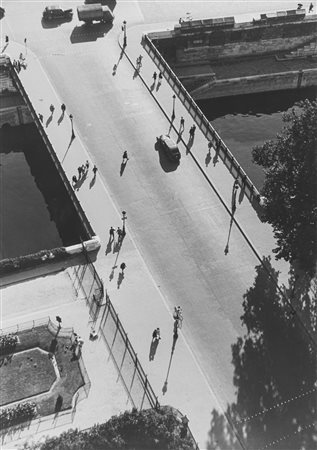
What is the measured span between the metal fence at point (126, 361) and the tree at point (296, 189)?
14568 millimetres

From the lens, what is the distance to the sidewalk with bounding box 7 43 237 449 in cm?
4016

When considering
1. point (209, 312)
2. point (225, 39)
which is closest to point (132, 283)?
point (209, 312)

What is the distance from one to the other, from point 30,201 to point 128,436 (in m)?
35.0

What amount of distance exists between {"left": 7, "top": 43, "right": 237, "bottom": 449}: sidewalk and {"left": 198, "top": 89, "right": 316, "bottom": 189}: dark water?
23389mm

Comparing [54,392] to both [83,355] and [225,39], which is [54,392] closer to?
[83,355]

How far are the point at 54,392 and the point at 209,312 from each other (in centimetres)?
1429

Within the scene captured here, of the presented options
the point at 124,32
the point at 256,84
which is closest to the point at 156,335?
the point at 124,32

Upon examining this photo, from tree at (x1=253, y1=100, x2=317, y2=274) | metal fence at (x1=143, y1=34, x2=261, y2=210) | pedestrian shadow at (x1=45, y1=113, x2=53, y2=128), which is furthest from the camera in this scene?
pedestrian shadow at (x1=45, y1=113, x2=53, y2=128)

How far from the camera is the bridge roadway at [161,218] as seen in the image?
42406 mm

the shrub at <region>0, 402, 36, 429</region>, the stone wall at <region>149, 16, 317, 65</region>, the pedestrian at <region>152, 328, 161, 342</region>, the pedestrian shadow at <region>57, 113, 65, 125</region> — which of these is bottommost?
the shrub at <region>0, 402, 36, 429</region>

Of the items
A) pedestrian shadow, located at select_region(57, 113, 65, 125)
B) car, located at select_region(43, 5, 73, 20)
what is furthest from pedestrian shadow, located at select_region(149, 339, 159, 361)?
car, located at select_region(43, 5, 73, 20)

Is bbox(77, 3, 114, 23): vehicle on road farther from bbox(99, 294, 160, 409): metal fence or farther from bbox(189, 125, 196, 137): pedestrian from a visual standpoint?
bbox(99, 294, 160, 409): metal fence

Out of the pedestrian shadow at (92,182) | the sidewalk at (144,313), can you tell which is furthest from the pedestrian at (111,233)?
the pedestrian shadow at (92,182)

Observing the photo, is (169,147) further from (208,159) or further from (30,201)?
(30,201)
